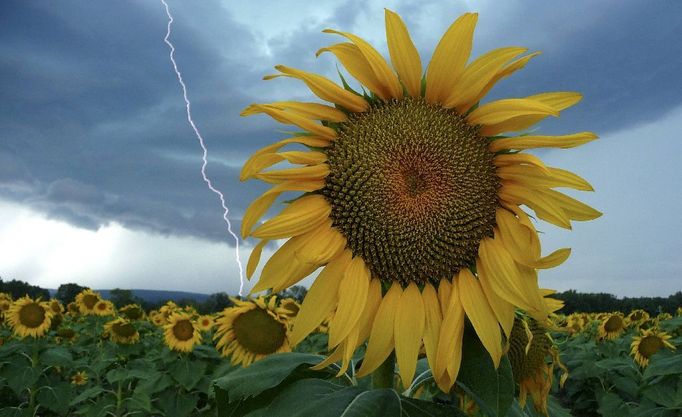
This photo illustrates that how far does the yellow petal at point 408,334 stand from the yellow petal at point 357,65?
2.60ft

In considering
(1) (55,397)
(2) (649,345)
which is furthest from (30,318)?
(2) (649,345)

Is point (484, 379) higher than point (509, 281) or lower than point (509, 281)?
lower

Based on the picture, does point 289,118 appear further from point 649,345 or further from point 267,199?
point 649,345

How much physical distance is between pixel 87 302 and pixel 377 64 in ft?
42.1

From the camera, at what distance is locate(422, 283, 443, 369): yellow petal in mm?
2391

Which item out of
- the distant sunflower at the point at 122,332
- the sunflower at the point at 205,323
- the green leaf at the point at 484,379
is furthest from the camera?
the distant sunflower at the point at 122,332

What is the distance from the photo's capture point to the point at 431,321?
243 centimetres

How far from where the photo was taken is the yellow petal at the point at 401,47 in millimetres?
2494

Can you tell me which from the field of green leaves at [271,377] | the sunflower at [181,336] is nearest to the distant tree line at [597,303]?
the field of green leaves at [271,377]

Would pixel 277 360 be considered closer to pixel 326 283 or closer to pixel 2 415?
pixel 326 283

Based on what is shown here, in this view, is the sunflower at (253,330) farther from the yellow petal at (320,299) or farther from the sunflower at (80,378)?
the sunflower at (80,378)

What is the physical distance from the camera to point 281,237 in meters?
2.36

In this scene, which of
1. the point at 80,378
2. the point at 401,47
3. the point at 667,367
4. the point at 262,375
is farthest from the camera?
the point at 80,378

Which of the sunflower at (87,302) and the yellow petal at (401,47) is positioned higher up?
the yellow petal at (401,47)
